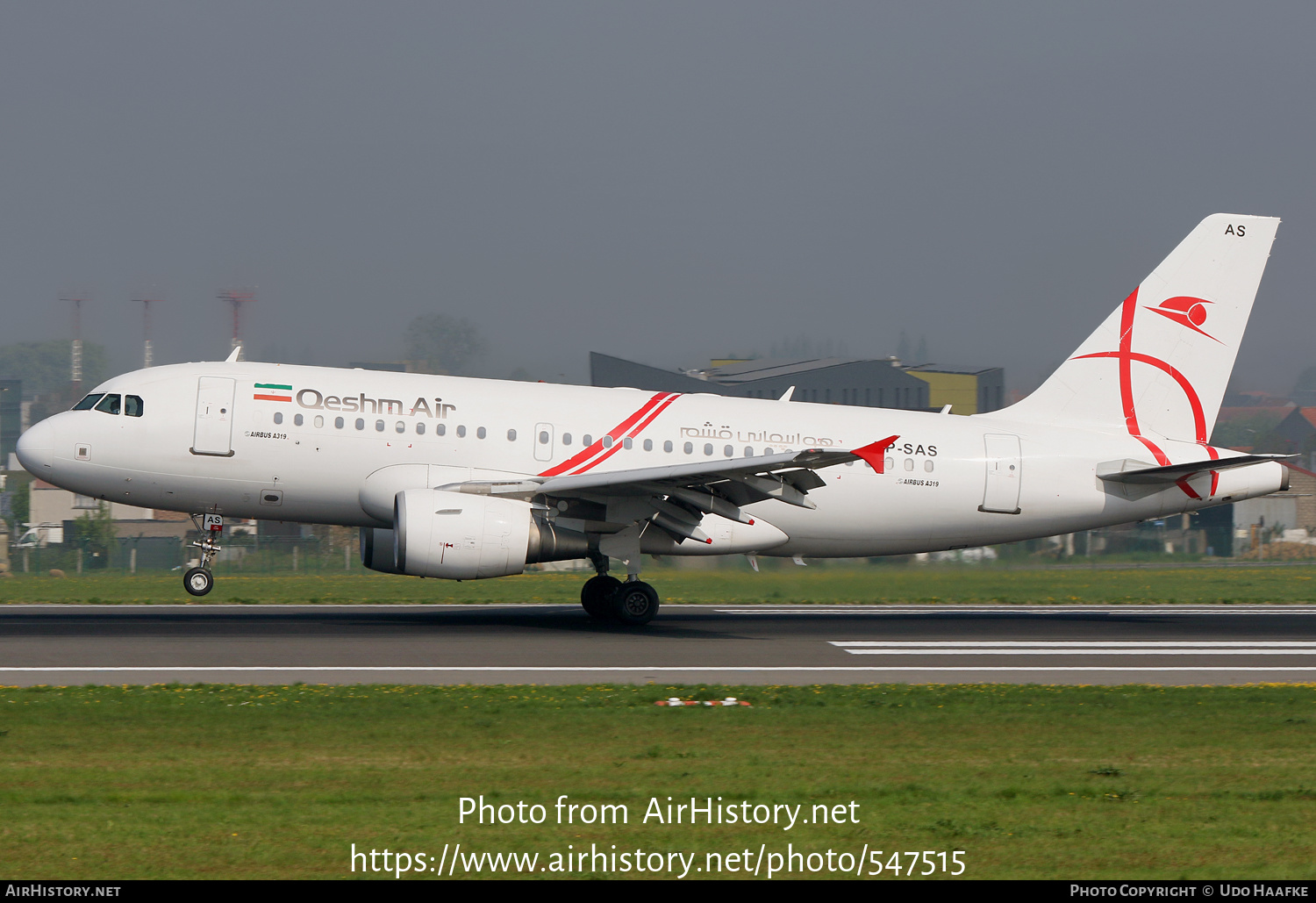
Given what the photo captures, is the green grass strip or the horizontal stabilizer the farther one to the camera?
the green grass strip

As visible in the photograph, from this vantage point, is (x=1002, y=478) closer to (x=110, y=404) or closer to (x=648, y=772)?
(x=648, y=772)

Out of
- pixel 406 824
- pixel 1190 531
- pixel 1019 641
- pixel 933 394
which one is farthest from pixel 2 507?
pixel 406 824

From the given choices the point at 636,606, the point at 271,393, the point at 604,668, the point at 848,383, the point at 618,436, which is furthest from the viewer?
the point at 848,383

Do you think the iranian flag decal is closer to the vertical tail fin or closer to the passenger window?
the passenger window

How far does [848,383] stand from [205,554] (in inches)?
2117

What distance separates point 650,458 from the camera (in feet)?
74.8


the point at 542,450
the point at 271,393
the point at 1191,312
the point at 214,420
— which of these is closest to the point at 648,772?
the point at 542,450

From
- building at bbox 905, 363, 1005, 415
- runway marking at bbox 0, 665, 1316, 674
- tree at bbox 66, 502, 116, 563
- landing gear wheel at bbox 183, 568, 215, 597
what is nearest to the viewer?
runway marking at bbox 0, 665, 1316, 674

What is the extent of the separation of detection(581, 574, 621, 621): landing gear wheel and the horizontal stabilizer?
9735mm

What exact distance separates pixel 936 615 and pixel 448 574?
11215mm

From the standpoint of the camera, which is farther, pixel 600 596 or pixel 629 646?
pixel 600 596

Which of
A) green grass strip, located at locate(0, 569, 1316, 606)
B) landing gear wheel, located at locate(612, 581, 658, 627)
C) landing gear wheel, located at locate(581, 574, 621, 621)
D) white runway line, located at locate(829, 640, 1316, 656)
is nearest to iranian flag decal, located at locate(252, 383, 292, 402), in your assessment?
landing gear wheel, located at locate(581, 574, 621, 621)

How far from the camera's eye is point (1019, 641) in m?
21.1

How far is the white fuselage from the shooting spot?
2175 cm
